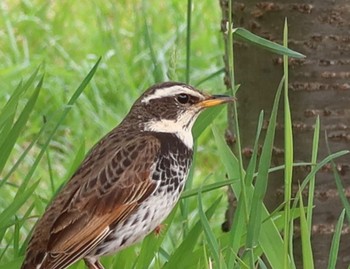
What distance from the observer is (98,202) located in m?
3.57

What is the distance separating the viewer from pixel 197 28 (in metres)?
7.13

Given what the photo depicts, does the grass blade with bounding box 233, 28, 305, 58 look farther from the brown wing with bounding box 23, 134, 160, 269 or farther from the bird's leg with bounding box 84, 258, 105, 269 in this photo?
the bird's leg with bounding box 84, 258, 105, 269

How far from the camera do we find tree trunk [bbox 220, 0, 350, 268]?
404 centimetres

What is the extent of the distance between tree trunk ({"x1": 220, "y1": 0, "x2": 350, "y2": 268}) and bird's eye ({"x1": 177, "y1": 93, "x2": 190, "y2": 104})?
349mm

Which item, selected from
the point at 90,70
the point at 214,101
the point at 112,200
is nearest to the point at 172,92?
the point at 214,101

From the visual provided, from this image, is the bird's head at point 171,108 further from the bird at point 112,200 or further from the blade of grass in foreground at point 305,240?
the blade of grass in foreground at point 305,240

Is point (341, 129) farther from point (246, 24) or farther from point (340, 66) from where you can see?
point (246, 24)

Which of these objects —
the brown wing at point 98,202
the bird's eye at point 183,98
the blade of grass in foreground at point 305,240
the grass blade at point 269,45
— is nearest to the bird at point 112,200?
the brown wing at point 98,202

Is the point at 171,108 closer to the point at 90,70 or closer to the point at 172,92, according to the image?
the point at 172,92

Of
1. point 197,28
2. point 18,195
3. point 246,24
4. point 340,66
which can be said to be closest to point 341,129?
point 340,66

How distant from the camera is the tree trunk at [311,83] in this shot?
13.3ft

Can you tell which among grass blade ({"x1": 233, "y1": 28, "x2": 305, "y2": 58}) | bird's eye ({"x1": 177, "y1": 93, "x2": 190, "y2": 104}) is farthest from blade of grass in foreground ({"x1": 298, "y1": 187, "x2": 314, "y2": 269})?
bird's eye ({"x1": 177, "y1": 93, "x2": 190, "y2": 104})

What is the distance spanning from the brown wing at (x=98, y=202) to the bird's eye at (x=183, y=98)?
0.24m

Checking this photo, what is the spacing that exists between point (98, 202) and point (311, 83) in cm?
89
